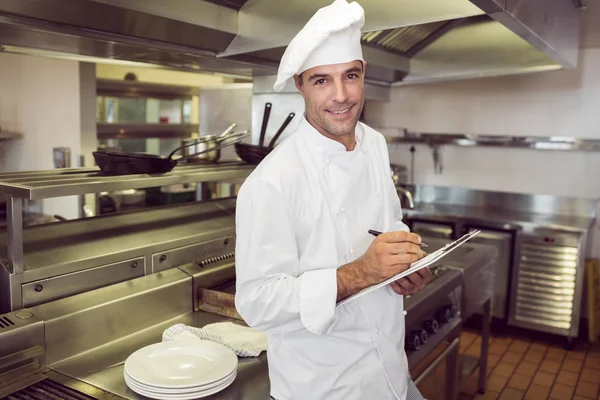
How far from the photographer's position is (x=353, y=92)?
1554mm

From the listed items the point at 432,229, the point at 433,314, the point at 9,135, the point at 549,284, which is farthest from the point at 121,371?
the point at 9,135

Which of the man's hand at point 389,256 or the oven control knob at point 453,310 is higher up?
the man's hand at point 389,256

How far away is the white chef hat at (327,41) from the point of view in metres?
1.50

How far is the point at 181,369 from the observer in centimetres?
170

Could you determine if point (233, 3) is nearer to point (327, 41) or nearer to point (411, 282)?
point (327, 41)

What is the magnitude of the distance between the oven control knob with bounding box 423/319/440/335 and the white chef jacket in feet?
2.51

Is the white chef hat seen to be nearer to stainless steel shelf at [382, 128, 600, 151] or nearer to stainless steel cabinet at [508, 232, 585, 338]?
stainless steel cabinet at [508, 232, 585, 338]

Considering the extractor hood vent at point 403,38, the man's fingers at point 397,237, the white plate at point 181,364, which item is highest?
the extractor hood vent at point 403,38

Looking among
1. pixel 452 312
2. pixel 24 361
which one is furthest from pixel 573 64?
pixel 24 361

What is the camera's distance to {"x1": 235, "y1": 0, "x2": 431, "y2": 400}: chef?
145 centimetres

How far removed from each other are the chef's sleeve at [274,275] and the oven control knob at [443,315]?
1329mm

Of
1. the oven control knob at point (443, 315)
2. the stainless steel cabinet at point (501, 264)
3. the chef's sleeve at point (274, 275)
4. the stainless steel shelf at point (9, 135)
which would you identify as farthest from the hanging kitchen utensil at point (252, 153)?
the stainless steel shelf at point (9, 135)

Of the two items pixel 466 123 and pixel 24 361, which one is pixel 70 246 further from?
pixel 466 123

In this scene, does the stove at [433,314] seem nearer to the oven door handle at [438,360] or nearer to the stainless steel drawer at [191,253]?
the oven door handle at [438,360]
